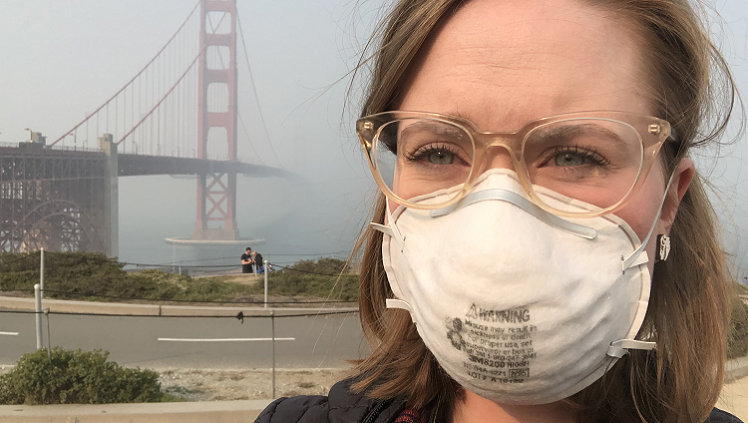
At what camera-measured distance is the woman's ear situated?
3.32 ft

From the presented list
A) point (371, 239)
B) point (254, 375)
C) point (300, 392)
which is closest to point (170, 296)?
point (254, 375)

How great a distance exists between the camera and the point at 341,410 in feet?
3.74

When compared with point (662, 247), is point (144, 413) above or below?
below

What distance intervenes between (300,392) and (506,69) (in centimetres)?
536

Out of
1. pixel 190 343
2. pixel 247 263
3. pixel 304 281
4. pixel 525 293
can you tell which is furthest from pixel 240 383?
pixel 247 263

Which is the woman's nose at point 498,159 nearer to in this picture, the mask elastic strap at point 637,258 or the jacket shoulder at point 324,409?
the mask elastic strap at point 637,258

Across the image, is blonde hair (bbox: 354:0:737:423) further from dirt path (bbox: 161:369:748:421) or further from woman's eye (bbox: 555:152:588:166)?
dirt path (bbox: 161:369:748:421)

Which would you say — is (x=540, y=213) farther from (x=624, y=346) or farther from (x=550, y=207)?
(x=624, y=346)

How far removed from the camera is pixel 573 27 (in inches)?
35.0

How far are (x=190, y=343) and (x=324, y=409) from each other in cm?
742

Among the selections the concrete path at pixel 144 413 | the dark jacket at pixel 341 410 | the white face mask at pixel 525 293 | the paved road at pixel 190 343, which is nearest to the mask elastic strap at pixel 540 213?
the white face mask at pixel 525 293

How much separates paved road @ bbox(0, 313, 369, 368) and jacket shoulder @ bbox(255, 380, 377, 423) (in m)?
5.05

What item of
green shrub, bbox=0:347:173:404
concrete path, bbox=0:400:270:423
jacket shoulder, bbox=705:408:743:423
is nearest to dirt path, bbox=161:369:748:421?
green shrub, bbox=0:347:173:404

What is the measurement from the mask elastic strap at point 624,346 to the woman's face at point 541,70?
0.52 ft
